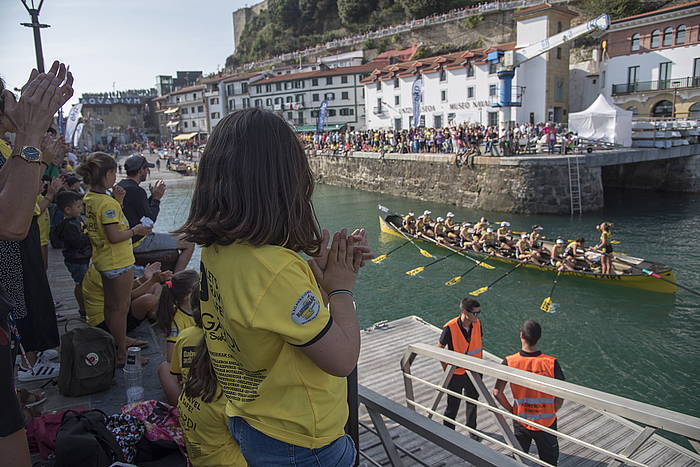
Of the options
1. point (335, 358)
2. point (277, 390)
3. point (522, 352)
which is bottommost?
point (522, 352)

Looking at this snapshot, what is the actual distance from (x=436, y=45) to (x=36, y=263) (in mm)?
58933

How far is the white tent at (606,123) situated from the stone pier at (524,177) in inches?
43.2

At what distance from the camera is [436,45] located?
5662 cm

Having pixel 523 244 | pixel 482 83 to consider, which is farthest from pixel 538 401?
pixel 482 83

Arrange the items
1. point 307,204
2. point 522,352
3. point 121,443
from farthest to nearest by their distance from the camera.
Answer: point 522,352
point 121,443
point 307,204

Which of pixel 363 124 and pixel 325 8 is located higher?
pixel 325 8

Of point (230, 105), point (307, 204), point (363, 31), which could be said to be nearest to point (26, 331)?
point (307, 204)

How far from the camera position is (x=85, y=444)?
8.25ft

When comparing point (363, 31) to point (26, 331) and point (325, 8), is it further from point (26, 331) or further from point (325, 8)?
point (26, 331)

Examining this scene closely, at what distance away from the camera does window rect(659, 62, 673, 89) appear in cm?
3610

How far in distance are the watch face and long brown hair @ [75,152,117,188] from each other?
2.46 metres

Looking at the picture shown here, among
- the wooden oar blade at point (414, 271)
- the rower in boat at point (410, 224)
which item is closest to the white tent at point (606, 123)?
the rower in boat at point (410, 224)

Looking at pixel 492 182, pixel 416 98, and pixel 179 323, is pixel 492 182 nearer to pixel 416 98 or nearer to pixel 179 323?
pixel 416 98

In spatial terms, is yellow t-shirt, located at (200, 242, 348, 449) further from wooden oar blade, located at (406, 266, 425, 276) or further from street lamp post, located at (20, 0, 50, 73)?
wooden oar blade, located at (406, 266, 425, 276)
